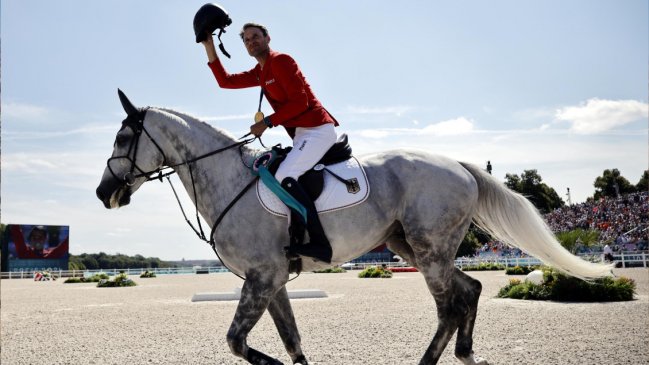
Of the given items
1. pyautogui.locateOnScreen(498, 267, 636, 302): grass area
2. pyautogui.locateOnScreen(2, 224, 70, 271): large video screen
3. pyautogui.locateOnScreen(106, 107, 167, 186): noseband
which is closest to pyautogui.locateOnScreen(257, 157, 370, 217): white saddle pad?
pyautogui.locateOnScreen(106, 107, 167, 186): noseband

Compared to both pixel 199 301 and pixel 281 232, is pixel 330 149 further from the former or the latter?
pixel 199 301

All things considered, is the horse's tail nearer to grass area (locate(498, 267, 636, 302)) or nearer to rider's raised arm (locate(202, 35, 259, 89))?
rider's raised arm (locate(202, 35, 259, 89))

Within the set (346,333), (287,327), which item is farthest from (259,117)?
(346,333)

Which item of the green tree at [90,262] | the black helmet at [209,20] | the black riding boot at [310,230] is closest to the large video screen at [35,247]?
the green tree at [90,262]

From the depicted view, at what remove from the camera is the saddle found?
15.4ft

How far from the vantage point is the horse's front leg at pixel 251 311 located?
14.1 feet

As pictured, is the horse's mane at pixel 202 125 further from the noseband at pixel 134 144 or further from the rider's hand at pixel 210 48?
the rider's hand at pixel 210 48

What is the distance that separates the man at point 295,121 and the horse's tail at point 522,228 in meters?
1.70

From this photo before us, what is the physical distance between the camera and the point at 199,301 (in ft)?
59.3

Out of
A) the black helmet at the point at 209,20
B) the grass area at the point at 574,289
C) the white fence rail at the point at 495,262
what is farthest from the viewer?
the white fence rail at the point at 495,262

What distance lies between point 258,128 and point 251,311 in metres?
1.58

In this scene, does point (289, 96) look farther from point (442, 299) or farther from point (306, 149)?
point (442, 299)

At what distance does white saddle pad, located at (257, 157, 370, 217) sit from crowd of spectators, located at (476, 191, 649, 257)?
1498 inches

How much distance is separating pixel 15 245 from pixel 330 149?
239 ft
